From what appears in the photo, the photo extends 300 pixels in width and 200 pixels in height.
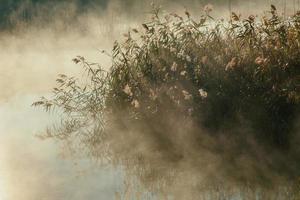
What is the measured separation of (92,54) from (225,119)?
874cm

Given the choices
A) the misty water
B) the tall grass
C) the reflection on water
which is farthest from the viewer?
the tall grass

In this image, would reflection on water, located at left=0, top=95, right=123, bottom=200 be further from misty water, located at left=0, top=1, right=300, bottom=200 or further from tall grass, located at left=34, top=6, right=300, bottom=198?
tall grass, located at left=34, top=6, right=300, bottom=198

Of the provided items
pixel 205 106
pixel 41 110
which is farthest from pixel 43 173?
pixel 41 110

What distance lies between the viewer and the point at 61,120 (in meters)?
9.70

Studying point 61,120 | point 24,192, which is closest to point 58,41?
point 61,120

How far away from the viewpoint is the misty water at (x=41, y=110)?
23.0 feet

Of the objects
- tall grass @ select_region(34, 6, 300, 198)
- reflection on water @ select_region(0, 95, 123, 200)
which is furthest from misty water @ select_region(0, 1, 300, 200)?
tall grass @ select_region(34, 6, 300, 198)

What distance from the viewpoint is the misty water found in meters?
7.02

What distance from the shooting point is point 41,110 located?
10984 mm

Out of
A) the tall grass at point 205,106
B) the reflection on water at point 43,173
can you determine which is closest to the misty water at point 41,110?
the reflection on water at point 43,173

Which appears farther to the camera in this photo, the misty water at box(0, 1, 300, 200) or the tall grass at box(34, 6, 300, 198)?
the tall grass at box(34, 6, 300, 198)

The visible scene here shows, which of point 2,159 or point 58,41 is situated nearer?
point 2,159

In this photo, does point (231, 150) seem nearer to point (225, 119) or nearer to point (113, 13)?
point (225, 119)

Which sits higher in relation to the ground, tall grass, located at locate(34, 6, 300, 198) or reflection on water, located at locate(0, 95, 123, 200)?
tall grass, located at locate(34, 6, 300, 198)
